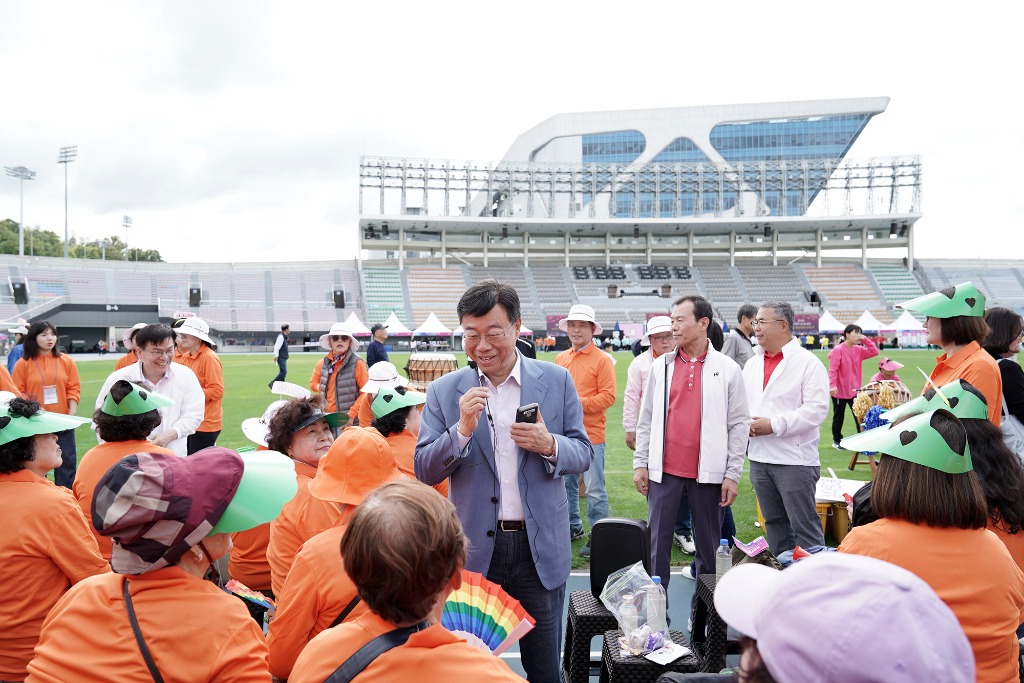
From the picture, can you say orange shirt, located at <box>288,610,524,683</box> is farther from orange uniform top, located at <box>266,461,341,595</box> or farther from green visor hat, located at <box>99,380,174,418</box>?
green visor hat, located at <box>99,380,174,418</box>

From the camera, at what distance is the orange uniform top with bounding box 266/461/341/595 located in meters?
2.62

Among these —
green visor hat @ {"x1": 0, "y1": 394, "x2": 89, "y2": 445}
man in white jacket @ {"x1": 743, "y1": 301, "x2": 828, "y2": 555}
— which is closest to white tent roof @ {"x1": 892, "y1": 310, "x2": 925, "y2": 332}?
man in white jacket @ {"x1": 743, "y1": 301, "x2": 828, "y2": 555}

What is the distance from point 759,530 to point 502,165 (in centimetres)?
5192

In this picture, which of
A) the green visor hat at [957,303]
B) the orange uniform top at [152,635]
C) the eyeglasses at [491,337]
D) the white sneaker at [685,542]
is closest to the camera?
the orange uniform top at [152,635]

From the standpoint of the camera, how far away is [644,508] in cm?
669

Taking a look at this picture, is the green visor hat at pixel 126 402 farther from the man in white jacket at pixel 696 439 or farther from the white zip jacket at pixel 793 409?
the white zip jacket at pixel 793 409

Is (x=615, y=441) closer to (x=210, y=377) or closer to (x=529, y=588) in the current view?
(x=210, y=377)

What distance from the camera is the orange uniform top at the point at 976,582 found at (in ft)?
5.92

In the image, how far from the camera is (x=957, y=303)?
3416 mm

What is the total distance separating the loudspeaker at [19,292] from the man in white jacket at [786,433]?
177 ft

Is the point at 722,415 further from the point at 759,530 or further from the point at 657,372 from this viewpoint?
the point at 759,530

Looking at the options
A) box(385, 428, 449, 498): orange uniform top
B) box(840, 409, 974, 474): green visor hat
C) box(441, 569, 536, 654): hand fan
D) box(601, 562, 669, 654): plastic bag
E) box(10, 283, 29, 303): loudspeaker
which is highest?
box(10, 283, 29, 303): loudspeaker

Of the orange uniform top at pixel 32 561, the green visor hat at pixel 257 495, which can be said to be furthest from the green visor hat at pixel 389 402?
the green visor hat at pixel 257 495

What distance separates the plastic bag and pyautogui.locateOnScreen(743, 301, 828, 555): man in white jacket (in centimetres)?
184
